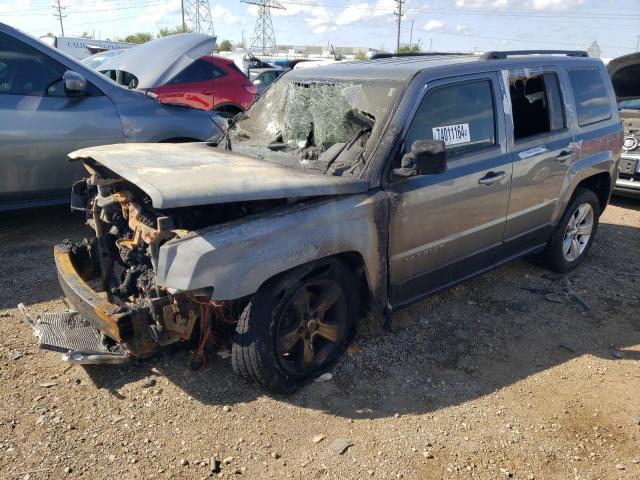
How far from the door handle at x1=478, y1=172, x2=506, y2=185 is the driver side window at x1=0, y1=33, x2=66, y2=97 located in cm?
400

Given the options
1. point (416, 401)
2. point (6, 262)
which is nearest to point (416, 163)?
point (416, 401)

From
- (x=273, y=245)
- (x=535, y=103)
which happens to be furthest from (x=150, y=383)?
(x=535, y=103)

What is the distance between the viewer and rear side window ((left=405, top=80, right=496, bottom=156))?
332cm

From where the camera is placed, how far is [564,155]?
427cm

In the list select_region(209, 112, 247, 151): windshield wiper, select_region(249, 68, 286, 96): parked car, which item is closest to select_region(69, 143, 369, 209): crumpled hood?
select_region(209, 112, 247, 151): windshield wiper

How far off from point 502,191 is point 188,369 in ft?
8.17

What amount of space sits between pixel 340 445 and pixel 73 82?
4041mm

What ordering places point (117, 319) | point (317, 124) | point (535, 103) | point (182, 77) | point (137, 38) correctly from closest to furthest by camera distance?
point (117, 319) → point (317, 124) → point (535, 103) → point (182, 77) → point (137, 38)

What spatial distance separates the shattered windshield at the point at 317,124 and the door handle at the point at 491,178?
88 centimetres

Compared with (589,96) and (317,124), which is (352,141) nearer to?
(317,124)

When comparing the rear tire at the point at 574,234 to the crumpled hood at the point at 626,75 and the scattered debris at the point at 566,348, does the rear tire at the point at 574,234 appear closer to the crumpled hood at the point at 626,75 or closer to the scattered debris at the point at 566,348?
the scattered debris at the point at 566,348

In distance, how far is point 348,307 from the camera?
3188 mm

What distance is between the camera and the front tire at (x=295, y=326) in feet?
9.11

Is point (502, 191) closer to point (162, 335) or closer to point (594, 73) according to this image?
point (594, 73)
